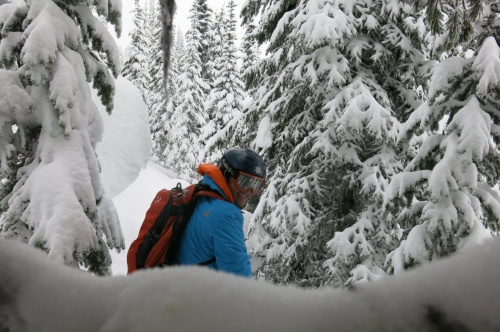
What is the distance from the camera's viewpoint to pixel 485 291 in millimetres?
363

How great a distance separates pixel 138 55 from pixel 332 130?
3546cm

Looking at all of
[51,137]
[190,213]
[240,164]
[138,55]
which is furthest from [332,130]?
[138,55]

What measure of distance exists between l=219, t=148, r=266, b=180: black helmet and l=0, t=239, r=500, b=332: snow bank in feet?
8.91

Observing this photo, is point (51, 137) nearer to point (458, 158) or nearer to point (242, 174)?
point (242, 174)

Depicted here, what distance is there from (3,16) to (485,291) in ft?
20.6

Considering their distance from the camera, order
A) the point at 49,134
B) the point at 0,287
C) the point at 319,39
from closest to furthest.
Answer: the point at 0,287 < the point at 49,134 < the point at 319,39

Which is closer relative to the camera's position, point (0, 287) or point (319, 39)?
point (0, 287)

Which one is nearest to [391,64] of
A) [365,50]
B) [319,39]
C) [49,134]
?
[365,50]

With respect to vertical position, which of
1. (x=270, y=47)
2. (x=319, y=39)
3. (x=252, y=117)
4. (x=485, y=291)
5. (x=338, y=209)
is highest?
(x=485, y=291)

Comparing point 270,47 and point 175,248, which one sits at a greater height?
point 175,248

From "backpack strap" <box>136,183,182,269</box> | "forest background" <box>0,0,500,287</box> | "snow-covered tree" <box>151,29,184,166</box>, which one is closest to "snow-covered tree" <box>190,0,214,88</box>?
"snow-covered tree" <box>151,29,184,166</box>

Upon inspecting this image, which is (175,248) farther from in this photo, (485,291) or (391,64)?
(391,64)

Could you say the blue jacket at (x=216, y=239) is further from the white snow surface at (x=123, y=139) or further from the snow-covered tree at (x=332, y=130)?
the white snow surface at (x=123, y=139)

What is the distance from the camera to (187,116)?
1407 inches
